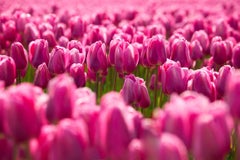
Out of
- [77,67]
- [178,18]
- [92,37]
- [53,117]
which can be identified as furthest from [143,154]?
[178,18]

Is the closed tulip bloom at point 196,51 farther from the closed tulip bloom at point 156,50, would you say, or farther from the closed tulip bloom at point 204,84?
the closed tulip bloom at point 204,84

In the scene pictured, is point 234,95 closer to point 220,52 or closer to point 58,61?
point 58,61

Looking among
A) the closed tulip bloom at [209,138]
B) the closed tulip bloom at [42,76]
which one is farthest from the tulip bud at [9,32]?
the closed tulip bloom at [209,138]

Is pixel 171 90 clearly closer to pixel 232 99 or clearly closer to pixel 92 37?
pixel 232 99

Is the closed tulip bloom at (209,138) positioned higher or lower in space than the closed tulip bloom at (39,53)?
higher

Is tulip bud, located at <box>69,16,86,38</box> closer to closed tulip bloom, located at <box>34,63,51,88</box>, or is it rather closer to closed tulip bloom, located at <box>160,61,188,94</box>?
closed tulip bloom, located at <box>34,63,51,88</box>

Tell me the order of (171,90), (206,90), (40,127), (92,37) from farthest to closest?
(92,37) → (171,90) → (206,90) → (40,127)

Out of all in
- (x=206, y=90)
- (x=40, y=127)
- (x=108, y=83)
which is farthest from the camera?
(x=108, y=83)
